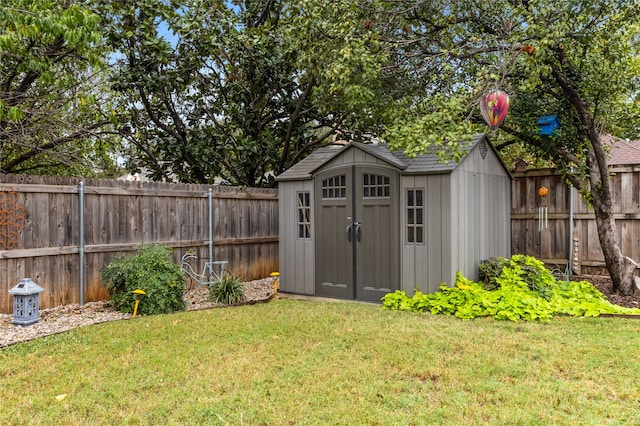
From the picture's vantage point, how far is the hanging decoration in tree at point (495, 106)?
5.29 m

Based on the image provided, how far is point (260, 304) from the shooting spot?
6398mm

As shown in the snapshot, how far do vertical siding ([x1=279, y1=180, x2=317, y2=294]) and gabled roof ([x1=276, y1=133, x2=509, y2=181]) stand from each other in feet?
0.60

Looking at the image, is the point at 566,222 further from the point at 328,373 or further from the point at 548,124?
the point at 328,373

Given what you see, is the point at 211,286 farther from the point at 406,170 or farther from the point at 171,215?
the point at 406,170

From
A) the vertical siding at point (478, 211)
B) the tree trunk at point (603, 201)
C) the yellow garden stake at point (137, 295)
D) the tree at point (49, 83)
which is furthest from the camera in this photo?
the tree trunk at point (603, 201)

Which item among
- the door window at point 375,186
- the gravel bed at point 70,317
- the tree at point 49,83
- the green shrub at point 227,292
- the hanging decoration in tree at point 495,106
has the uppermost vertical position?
the tree at point 49,83

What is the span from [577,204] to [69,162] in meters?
8.68

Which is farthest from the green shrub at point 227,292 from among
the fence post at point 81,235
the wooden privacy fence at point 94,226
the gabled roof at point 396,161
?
the gabled roof at point 396,161

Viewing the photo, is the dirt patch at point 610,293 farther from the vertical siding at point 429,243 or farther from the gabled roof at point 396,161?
the gabled roof at point 396,161

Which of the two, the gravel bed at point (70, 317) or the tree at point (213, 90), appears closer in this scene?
the gravel bed at point (70, 317)

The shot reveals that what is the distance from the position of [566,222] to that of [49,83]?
8.04 meters

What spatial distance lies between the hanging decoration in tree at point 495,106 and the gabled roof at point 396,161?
0.49 meters

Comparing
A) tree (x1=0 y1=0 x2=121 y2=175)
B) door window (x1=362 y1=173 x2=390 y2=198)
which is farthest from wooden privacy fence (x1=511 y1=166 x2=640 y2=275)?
tree (x1=0 y1=0 x2=121 y2=175)

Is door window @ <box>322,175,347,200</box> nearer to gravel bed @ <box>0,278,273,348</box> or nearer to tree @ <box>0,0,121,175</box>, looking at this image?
gravel bed @ <box>0,278,273,348</box>
